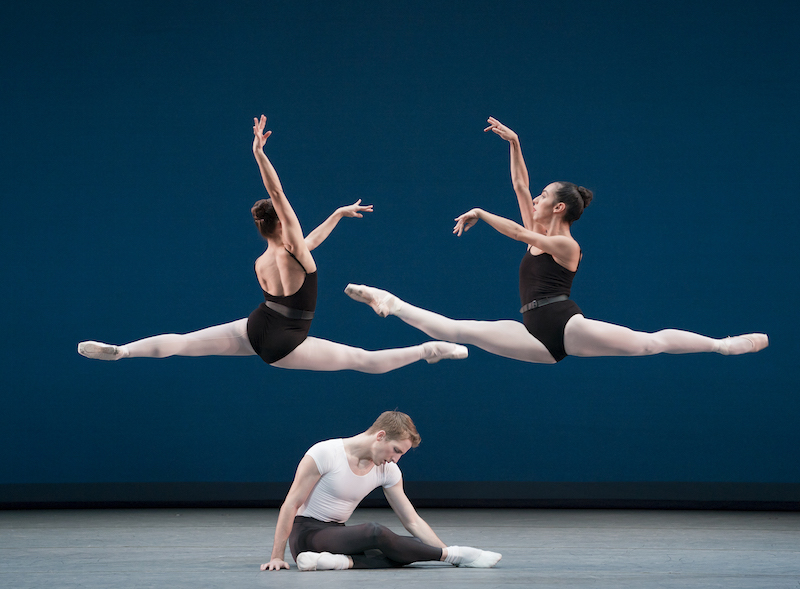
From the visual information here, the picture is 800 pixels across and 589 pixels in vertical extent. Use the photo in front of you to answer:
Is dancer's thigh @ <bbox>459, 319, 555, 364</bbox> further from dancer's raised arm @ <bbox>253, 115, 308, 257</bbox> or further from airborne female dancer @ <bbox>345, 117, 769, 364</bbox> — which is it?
dancer's raised arm @ <bbox>253, 115, 308, 257</bbox>

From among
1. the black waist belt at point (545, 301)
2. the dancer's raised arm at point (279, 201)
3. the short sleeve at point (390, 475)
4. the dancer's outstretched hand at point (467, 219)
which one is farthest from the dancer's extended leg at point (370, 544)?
the dancer's outstretched hand at point (467, 219)

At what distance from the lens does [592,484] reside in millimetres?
8180

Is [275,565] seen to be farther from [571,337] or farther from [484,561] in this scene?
[571,337]

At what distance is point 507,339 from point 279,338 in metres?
1.20

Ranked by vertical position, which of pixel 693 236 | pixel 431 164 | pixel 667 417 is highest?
pixel 431 164

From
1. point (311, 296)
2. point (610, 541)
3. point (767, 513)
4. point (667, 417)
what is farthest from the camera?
point (667, 417)

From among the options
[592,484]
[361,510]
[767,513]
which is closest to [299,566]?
[361,510]

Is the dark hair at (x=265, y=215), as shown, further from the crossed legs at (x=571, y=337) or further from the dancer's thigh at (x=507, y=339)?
the dancer's thigh at (x=507, y=339)

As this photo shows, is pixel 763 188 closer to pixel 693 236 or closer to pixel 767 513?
pixel 693 236

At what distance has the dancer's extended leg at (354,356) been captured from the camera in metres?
4.84

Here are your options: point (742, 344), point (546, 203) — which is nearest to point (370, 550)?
point (546, 203)

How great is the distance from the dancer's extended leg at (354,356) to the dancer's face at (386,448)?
368 millimetres

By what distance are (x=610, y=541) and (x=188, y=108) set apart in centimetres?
516

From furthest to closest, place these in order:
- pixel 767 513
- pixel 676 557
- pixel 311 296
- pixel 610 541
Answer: pixel 767 513
pixel 610 541
pixel 676 557
pixel 311 296
